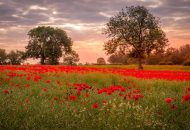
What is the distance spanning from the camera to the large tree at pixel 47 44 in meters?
61.0

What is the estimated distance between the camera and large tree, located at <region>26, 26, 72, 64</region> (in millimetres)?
60969

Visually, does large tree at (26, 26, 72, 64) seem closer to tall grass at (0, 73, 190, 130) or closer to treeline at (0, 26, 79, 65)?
treeline at (0, 26, 79, 65)

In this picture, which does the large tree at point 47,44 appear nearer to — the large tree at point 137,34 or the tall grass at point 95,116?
the large tree at point 137,34

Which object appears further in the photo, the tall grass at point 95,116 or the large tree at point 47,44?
the large tree at point 47,44

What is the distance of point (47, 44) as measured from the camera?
6225 cm

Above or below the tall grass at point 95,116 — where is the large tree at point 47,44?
above

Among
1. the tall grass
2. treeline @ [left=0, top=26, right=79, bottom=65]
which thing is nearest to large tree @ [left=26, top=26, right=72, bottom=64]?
treeline @ [left=0, top=26, right=79, bottom=65]

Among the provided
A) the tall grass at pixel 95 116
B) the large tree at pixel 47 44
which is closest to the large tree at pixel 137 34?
the large tree at pixel 47 44

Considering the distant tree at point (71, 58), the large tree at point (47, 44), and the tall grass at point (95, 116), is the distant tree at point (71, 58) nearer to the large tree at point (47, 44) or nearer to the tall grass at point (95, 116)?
the large tree at point (47, 44)

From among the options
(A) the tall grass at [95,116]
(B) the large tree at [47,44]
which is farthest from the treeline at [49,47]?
(A) the tall grass at [95,116]

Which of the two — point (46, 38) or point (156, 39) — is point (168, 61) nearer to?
point (156, 39)

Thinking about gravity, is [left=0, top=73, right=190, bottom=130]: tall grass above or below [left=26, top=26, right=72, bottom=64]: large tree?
below

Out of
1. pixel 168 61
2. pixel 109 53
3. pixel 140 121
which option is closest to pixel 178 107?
pixel 140 121

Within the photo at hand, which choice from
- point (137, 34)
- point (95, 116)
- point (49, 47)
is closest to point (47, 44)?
point (49, 47)
